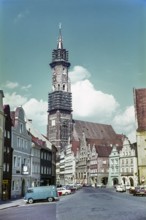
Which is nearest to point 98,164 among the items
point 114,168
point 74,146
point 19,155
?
point 114,168

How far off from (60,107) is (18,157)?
92.0m

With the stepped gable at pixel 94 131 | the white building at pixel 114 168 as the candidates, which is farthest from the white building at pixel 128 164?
the stepped gable at pixel 94 131

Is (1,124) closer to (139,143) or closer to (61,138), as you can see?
(139,143)

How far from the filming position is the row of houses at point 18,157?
43000 mm

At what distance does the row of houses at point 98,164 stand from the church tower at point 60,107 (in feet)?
23.7

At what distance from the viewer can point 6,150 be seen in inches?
1758

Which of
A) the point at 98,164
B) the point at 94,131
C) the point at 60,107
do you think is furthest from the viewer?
the point at 94,131

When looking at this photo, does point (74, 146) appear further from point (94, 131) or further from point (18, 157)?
point (18, 157)

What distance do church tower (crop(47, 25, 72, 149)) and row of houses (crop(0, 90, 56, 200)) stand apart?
76831 millimetres

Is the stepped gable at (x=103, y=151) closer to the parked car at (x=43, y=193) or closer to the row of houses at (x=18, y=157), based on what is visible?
the row of houses at (x=18, y=157)

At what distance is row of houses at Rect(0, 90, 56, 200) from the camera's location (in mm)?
43000

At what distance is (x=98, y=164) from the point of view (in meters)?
104

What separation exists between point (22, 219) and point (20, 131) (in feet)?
108

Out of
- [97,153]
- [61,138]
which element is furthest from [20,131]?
[61,138]
